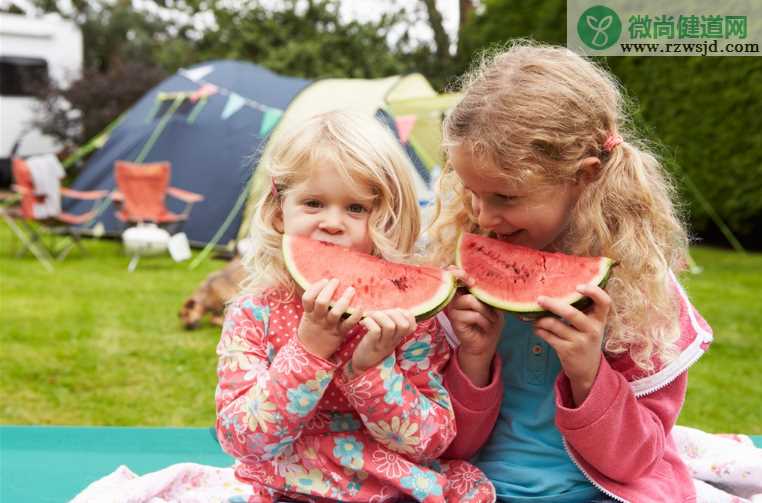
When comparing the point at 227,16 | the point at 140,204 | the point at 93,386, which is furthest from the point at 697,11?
the point at 227,16

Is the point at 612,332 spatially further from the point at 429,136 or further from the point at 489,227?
the point at 429,136

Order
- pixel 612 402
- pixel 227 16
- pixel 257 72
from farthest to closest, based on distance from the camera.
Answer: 1. pixel 227 16
2. pixel 257 72
3. pixel 612 402

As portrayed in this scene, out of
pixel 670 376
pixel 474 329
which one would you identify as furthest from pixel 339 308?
pixel 670 376

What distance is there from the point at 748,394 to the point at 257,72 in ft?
24.0

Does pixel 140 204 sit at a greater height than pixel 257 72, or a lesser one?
lesser

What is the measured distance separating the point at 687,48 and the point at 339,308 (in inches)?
90.8

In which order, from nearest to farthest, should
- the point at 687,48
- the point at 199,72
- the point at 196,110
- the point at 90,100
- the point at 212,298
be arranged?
the point at 687,48 → the point at 212,298 → the point at 196,110 → the point at 199,72 → the point at 90,100

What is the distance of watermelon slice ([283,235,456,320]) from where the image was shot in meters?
1.78

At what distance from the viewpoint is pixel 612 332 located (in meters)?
1.86

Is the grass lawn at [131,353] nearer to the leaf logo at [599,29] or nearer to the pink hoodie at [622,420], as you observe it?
the leaf logo at [599,29]

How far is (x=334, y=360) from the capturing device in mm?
1860

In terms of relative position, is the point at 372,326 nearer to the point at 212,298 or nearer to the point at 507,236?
the point at 507,236

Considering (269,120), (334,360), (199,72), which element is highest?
(334,360)

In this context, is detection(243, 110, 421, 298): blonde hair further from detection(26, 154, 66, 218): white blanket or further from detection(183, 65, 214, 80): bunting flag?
detection(183, 65, 214, 80): bunting flag
